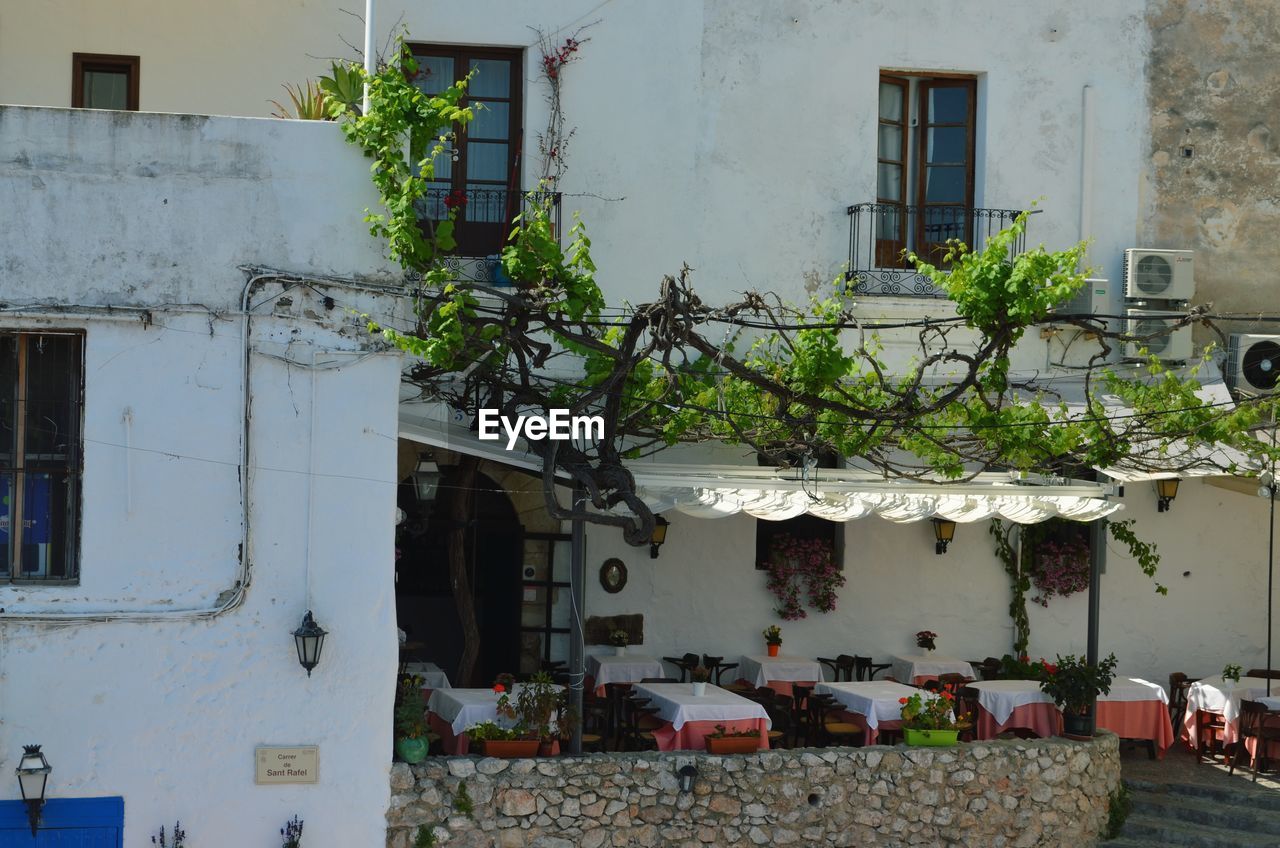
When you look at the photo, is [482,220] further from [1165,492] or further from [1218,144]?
[1218,144]

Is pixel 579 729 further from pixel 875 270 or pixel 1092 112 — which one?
pixel 1092 112

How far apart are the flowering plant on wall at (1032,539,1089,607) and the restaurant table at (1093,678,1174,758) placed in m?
1.44

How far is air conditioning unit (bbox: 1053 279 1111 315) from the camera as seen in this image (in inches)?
577

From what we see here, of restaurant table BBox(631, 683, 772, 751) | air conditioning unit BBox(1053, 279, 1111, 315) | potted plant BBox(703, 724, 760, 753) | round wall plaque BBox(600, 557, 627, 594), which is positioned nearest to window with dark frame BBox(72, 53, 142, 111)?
round wall plaque BBox(600, 557, 627, 594)

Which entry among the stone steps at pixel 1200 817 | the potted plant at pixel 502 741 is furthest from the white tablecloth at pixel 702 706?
the stone steps at pixel 1200 817

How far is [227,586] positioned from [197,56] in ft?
21.3

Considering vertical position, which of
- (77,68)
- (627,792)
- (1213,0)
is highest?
(1213,0)

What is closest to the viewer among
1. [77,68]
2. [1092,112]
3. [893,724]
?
[893,724]

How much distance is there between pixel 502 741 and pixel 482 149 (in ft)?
20.1

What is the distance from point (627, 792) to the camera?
10.8 meters

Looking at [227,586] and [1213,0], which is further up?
[1213,0]

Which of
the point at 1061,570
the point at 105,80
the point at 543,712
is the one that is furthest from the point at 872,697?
the point at 105,80

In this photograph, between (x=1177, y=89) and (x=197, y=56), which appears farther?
(x=1177, y=89)

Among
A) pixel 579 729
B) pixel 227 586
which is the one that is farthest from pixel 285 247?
pixel 579 729
